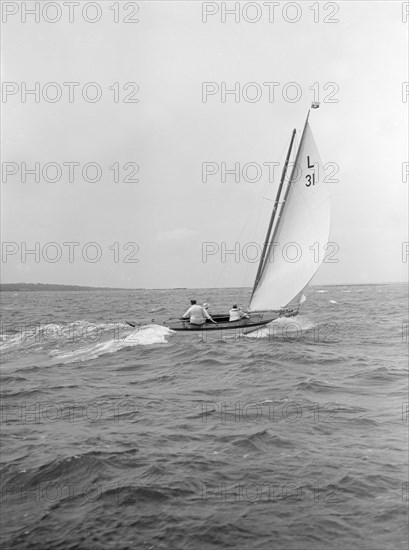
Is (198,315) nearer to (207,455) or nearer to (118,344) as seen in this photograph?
(118,344)

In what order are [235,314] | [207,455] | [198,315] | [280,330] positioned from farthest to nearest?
1. [280,330]
2. [235,314]
3. [198,315]
4. [207,455]

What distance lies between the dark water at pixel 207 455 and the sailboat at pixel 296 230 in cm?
843

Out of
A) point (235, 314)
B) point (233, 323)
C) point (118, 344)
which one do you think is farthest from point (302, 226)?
point (118, 344)

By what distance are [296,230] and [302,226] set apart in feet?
1.25

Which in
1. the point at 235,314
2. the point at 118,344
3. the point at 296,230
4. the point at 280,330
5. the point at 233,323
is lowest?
the point at 118,344

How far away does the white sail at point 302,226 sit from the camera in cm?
2534

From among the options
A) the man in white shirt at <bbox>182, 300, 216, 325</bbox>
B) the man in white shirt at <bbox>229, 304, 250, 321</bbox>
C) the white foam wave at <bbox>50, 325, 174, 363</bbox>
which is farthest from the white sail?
the white foam wave at <bbox>50, 325, 174, 363</bbox>

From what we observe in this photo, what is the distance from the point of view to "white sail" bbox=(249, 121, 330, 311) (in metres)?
25.3

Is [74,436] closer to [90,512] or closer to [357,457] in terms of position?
[90,512]

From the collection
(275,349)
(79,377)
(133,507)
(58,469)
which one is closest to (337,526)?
(133,507)

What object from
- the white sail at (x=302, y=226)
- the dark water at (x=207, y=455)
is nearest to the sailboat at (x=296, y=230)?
the white sail at (x=302, y=226)

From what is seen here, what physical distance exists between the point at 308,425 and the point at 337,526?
4114 millimetres

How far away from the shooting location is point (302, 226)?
25625 millimetres

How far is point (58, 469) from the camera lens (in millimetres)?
8492
